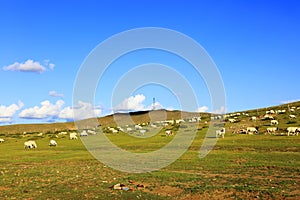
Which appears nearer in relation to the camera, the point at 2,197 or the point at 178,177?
the point at 2,197

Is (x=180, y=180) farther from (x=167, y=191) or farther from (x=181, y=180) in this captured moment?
(x=167, y=191)

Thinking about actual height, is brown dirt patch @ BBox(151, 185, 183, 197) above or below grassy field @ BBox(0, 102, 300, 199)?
below

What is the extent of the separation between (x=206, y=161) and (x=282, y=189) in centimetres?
1484

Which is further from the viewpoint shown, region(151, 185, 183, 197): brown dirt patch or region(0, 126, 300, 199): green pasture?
region(151, 185, 183, 197): brown dirt patch

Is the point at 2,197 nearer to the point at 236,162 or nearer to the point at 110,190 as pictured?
the point at 110,190

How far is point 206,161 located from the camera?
37.2 meters

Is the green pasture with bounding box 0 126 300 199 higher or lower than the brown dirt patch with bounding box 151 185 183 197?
higher

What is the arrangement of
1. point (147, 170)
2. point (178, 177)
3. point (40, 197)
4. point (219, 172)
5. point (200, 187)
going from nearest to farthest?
point (40, 197) → point (200, 187) → point (178, 177) → point (219, 172) → point (147, 170)

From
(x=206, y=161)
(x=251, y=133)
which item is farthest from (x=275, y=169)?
(x=251, y=133)

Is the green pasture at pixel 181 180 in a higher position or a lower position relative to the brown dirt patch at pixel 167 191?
higher

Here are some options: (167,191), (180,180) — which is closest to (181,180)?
(180,180)

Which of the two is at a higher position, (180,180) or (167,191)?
(180,180)

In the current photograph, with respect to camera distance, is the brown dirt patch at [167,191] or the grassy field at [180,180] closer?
the grassy field at [180,180]

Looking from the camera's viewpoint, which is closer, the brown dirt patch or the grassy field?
the grassy field
